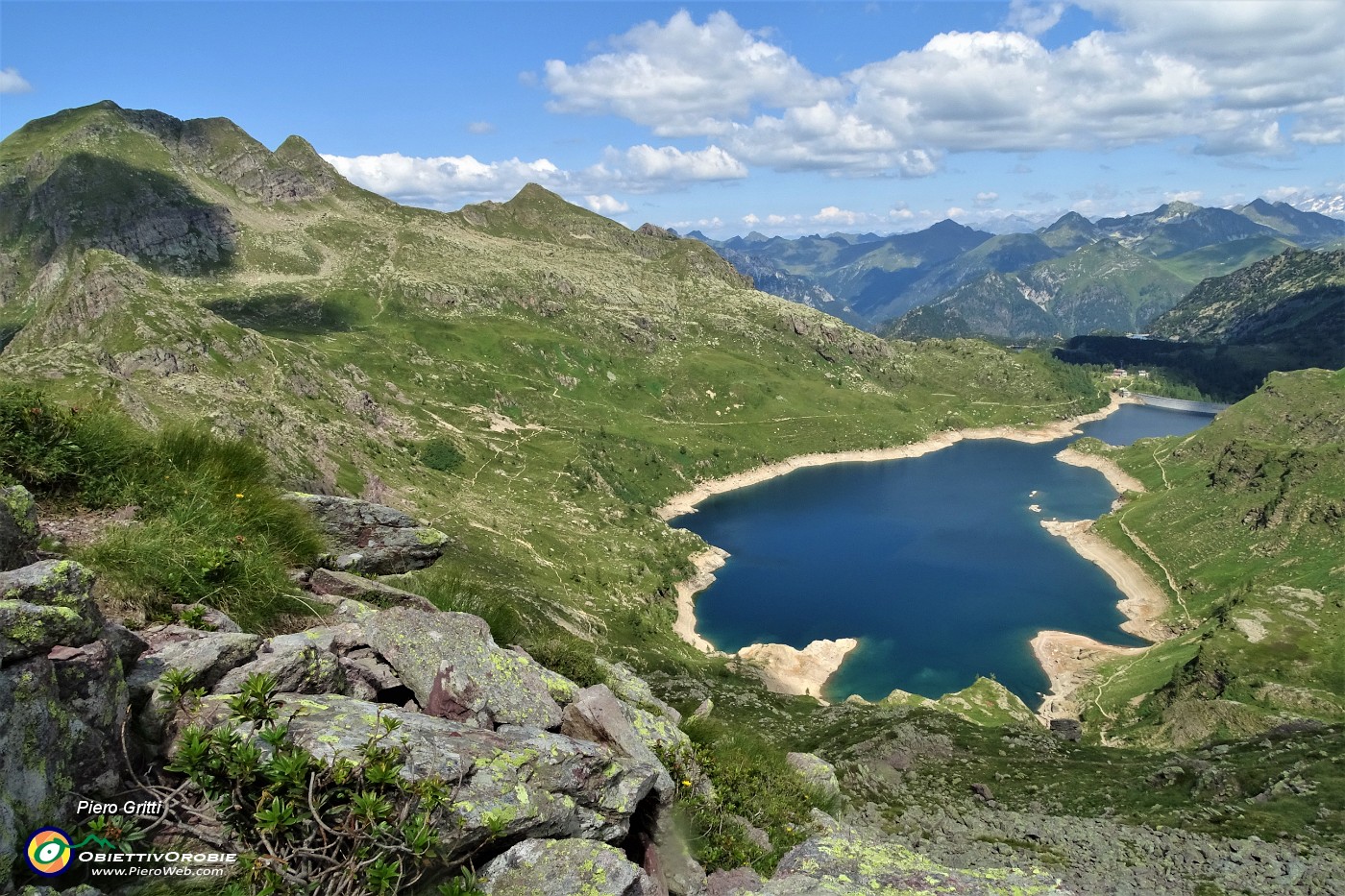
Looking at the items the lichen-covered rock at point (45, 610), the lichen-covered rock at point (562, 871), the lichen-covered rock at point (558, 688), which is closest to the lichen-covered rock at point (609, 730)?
the lichen-covered rock at point (558, 688)

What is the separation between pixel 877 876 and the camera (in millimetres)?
10297

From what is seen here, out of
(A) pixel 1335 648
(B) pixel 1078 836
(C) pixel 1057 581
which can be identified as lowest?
(C) pixel 1057 581

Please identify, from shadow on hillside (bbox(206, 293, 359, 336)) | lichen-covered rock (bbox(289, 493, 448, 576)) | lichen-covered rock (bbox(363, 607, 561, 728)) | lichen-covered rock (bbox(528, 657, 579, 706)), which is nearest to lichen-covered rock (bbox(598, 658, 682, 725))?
lichen-covered rock (bbox(528, 657, 579, 706))

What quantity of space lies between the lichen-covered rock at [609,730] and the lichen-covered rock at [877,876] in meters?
2.16

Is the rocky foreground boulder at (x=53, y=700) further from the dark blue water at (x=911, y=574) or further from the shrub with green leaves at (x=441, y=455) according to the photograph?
the shrub with green leaves at (x=441, y=455)

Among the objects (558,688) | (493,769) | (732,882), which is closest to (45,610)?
(493,769)

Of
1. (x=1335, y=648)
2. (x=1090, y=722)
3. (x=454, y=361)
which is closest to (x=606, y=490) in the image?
(x=454, y=361)

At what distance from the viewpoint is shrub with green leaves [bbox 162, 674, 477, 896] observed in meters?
6.38

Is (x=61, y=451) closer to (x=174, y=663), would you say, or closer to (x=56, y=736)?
(x=174, y=663)

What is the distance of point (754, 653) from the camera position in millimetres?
86438

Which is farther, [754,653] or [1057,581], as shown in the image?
[1057,581]

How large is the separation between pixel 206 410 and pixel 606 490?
82382 millimetres

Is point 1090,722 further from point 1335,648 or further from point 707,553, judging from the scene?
point 707,553

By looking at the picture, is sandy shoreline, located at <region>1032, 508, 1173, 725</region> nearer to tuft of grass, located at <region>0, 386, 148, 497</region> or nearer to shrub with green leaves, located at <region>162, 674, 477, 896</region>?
shrub with green leaves, located at <region>162, 674, 477, 896</region>
